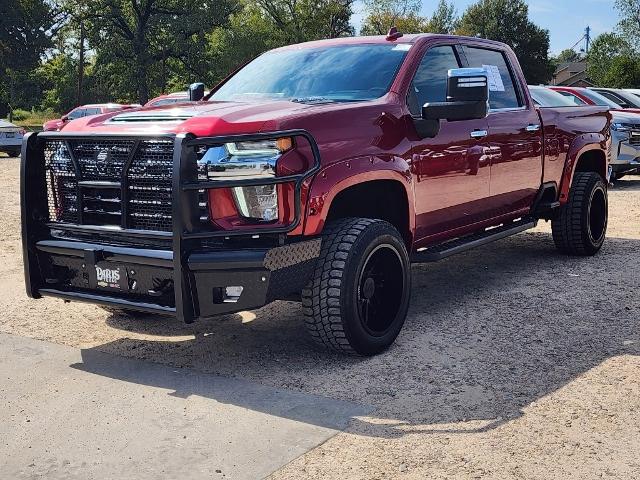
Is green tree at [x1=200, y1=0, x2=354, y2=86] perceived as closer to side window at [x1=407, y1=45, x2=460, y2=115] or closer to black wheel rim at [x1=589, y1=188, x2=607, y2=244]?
black wheel rim at [x1=589, y1=188, x2=607, y2=244]

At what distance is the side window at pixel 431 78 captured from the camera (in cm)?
537

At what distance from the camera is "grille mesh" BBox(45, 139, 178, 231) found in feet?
14.3

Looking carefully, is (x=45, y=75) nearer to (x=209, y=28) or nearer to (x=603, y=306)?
(x=209, y=28)

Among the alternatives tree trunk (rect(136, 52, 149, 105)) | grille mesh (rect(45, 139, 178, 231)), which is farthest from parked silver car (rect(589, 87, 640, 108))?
tree trunk (rect(136, 52, 149, 105))

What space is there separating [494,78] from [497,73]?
0.10m

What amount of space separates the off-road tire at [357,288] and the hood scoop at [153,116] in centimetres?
104

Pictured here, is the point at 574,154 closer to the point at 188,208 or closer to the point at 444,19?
the point at 188,208

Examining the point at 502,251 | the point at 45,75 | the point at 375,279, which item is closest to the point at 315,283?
the point at 375,279

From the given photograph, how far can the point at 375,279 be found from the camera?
493cm

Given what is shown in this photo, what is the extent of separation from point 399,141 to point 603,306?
6.94ft

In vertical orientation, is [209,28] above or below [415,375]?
above

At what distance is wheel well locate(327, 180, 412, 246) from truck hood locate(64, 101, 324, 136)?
2.05 ft

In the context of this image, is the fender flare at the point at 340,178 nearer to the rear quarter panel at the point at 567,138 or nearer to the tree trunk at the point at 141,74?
the rear quarter panel at the point at 567,138

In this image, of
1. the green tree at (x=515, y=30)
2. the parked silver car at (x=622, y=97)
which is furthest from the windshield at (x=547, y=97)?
the green tree at (x=515, y=30)
